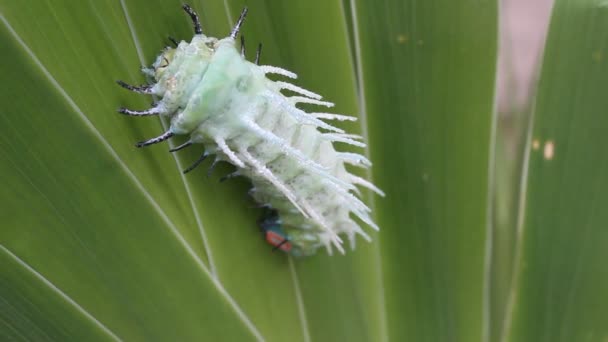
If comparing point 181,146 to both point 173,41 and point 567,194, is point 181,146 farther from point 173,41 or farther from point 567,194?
point 567,194

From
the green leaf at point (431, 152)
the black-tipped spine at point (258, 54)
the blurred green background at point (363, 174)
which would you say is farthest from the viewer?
the green leaf at point (431, 152)

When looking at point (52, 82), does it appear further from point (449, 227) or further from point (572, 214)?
point (572, 214)

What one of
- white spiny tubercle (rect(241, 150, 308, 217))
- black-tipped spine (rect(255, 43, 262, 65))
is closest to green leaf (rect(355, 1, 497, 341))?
black-tipped spine (rect(255, 43, 262, 65))

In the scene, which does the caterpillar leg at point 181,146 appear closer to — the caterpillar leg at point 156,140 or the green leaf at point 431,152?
the caterpillar leg at point 156,140

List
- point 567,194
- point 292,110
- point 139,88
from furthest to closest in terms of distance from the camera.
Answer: point 567,194 < point 292,110 < point 139,88

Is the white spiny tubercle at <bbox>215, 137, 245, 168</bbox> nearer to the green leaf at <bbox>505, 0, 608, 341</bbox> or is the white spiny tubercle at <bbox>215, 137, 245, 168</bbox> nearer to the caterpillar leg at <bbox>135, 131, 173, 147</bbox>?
the caterpillar leg at <bbox>135, 131, 173, 147</bbox>

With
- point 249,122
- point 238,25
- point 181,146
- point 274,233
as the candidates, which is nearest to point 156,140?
point 181,146

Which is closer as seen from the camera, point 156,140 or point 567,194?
point 156,140

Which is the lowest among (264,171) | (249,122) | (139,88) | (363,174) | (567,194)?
(567,194)

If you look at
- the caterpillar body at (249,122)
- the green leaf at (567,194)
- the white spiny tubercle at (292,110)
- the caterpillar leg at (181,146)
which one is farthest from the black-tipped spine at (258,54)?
the green leaf at (567,194)
